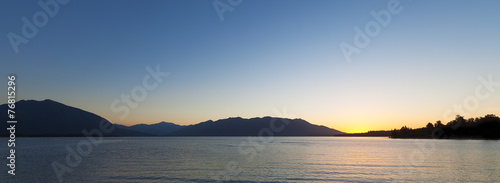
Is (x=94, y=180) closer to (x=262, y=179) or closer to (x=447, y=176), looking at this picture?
(x=262, y=179)

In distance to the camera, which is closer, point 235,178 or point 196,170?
point 235,178

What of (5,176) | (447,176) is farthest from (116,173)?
(447,176)

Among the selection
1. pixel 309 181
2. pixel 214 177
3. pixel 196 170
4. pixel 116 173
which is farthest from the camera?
pixel 196 170

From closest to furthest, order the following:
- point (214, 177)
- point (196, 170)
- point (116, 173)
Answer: point (214, 177) < point (116, 173) < point (196, 170)

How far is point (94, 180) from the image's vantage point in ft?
147

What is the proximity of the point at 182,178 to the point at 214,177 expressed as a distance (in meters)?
4.68

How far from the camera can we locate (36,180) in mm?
44719

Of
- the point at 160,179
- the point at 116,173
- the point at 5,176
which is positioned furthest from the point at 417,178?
the point at 5,176

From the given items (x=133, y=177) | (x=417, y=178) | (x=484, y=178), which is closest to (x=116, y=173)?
(x=133, y=177)

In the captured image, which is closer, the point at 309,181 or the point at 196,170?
the point at 309,181

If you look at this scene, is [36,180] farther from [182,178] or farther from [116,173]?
[182,178]

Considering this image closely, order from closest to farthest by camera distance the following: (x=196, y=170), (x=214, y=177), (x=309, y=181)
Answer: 1. (x=309, y=181)
2. (x=214, y=177)
3. (x=196, y=170)

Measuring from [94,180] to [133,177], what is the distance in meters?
5.22

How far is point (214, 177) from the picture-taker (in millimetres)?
47250
